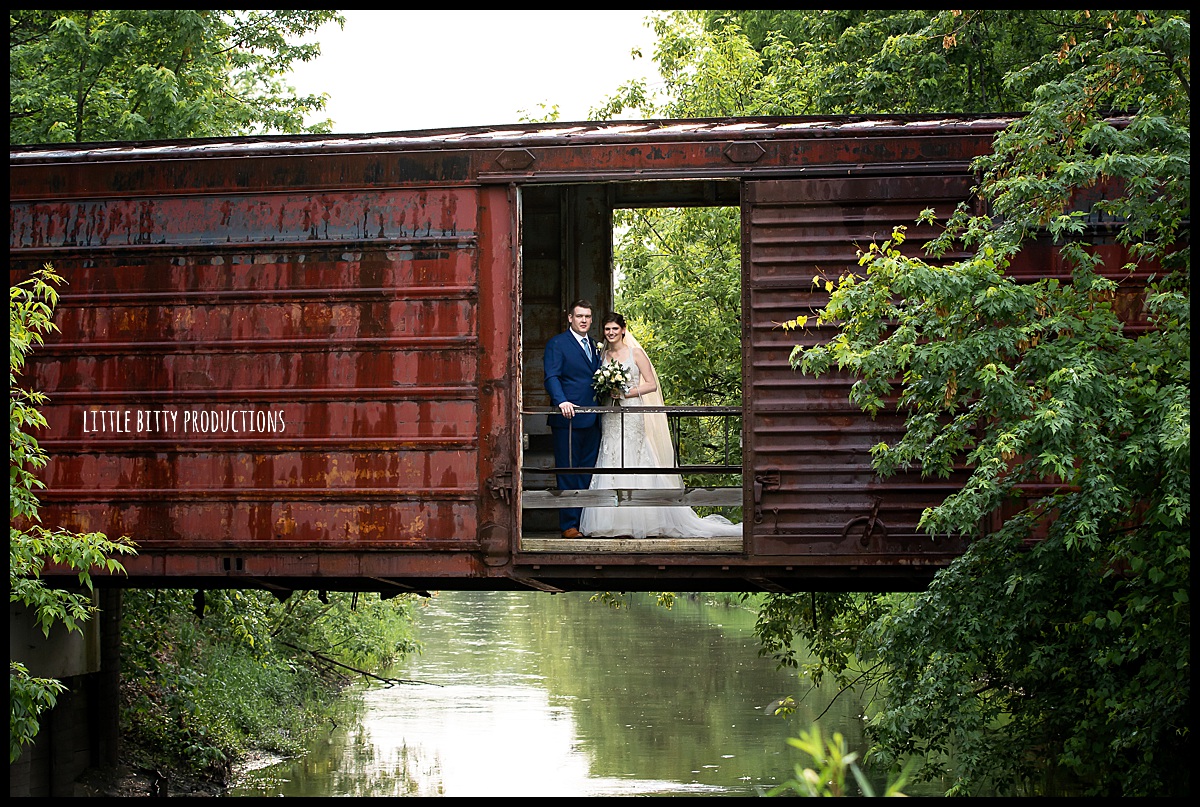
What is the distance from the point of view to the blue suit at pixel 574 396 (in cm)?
876

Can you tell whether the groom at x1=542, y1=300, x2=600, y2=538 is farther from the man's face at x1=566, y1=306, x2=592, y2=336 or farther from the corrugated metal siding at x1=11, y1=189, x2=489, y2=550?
the corrugated metal siding at x1=11, y1=189, x2=489, y2=550

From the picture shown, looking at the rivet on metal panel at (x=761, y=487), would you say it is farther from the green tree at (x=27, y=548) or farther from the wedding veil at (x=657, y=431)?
the green tree at (x=27, y=548)

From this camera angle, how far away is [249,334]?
791 cm

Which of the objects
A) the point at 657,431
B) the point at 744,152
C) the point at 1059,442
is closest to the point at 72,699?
the point at 657,431

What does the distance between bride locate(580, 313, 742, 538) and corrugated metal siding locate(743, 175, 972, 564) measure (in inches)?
40.4

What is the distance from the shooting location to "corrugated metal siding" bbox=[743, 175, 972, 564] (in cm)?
740

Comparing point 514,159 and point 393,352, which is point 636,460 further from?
point 514,159

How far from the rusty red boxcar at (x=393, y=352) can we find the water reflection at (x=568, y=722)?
15.9 ft

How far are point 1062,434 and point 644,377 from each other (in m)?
3.78

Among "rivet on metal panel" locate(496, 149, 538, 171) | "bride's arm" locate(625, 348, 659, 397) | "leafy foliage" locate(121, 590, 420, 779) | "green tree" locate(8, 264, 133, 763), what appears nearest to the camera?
"green tree" locate(8, 264, 133, 763)

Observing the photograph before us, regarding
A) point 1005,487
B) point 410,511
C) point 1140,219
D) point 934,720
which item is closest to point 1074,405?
point 1005,487

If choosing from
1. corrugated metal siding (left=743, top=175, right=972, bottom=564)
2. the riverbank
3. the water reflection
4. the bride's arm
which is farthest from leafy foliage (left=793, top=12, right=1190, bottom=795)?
the riverbank

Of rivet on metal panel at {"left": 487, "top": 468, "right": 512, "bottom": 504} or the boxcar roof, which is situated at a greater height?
the boxcar roof

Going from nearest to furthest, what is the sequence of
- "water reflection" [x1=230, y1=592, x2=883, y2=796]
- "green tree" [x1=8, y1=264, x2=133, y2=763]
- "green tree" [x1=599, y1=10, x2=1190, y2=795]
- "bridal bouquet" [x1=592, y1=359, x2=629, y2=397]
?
"green tree" [x1=599, y1=10, x2=1190, y2=795]
"green tree" [x1=8, y1=264, x2=133, y2=763]
"bridal bouquet" [x1=592, y1=359, x2=629, y2=397]
"water reflection" [x1=230, y1=592, x2=883, y2=796]
